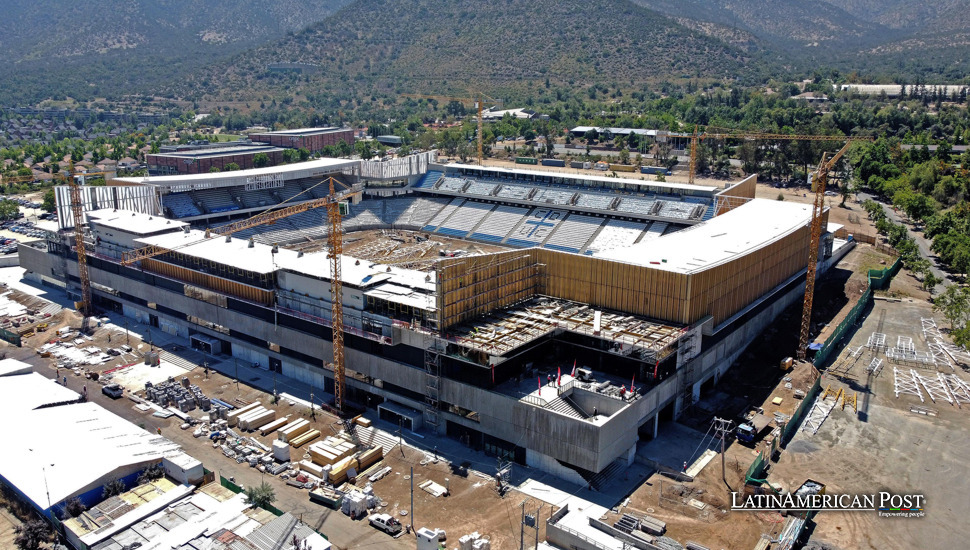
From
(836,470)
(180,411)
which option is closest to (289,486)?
(180,411)

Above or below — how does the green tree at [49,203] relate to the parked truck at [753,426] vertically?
above

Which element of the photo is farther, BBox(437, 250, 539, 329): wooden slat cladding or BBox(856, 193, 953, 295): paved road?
BBox(856, 193, 953, 295): paved road

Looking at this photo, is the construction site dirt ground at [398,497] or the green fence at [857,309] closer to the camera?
the construction site dirt ground at [398,497]

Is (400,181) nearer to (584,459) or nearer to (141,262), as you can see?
(141,262)

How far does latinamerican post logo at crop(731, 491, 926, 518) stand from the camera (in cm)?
3912

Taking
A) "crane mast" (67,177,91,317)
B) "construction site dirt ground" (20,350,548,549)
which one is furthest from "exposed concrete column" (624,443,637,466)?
"crane mast" (67,177,91,317)

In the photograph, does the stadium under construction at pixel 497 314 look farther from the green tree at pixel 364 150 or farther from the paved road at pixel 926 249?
the green tree at pixel 364 150

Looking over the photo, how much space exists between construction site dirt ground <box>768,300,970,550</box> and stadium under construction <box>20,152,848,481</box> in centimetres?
877

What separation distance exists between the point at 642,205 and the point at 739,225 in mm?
24152

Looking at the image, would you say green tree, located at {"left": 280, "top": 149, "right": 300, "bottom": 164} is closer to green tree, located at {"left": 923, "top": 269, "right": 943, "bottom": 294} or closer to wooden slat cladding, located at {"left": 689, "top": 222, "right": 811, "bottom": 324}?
wooden slat cladding, located at {"left": 689, "top": 222, "right": 811, "bottom": 324}

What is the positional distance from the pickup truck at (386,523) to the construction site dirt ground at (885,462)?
21867mm

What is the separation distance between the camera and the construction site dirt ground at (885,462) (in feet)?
123

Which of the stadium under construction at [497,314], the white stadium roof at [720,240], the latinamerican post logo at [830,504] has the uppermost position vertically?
the white stadium roof at [720,240]

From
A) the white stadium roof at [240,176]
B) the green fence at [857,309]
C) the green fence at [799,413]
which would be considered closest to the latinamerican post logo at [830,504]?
the green fence at [799,413]
